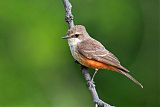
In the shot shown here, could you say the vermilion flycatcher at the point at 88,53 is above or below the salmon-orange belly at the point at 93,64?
above

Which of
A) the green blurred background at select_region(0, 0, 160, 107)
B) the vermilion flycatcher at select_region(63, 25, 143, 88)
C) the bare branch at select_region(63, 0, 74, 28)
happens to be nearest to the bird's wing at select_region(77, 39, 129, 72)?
the vermilion flycatcher at select_region(63, 25, 143, 88)

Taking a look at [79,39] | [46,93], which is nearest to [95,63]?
[79,39]

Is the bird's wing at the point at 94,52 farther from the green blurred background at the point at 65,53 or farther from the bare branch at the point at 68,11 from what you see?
the green blurred background at the point at 65,53

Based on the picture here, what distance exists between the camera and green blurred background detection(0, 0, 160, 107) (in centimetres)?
1289

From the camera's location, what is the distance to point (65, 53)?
44.8ft

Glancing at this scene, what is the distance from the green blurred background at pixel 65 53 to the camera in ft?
42.3

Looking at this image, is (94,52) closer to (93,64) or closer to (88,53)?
(88,53)

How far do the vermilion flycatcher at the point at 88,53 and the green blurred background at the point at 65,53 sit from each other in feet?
5.98

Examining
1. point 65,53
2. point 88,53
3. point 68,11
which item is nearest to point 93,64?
point 88,53

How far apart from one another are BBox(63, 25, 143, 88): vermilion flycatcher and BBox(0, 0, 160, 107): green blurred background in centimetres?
182

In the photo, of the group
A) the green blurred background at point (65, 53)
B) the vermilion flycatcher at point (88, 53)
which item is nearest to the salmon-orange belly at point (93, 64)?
the vermilion flycatcher at point (88, 53)

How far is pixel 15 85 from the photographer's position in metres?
12.8

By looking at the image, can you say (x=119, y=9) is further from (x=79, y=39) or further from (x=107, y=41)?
(x=79, y=39)

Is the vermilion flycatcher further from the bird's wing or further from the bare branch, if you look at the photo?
the bare branch
